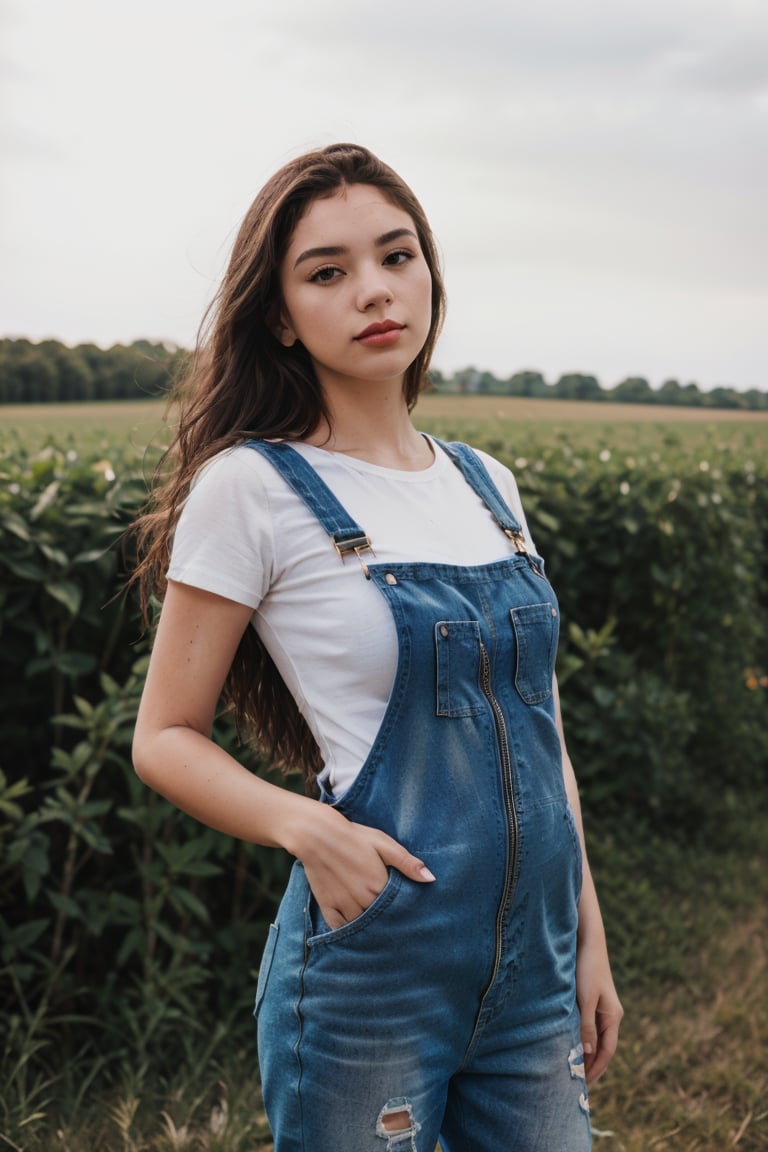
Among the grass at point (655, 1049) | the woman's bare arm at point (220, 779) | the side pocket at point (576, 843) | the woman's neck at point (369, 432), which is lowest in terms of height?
the grass at point (655, 1049)

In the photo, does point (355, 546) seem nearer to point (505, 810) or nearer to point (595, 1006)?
point (505, 810)

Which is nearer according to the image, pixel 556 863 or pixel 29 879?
pixel 556 863

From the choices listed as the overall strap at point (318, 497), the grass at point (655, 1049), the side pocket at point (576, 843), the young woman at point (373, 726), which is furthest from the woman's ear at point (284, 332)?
the grass at point (655, 1049)

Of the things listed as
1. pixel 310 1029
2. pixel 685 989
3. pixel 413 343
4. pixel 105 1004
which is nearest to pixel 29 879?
pixel 105 1004

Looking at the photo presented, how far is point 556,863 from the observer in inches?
63.3

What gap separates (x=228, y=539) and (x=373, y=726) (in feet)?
1.03

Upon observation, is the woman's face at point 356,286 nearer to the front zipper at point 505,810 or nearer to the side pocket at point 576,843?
the front zipper at point 505,810

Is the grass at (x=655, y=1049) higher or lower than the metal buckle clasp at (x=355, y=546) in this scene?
lower

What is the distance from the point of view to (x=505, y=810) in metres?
1.53

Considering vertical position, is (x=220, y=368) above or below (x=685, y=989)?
above

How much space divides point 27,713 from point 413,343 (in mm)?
1851

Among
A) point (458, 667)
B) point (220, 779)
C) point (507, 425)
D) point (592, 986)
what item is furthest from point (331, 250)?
point (507, 425)

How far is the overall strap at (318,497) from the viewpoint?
1531 millimetres

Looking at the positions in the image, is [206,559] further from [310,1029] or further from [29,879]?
[29,879]
